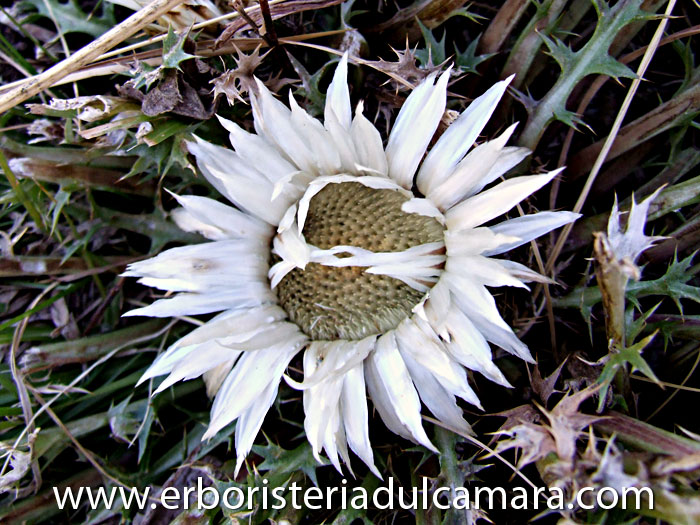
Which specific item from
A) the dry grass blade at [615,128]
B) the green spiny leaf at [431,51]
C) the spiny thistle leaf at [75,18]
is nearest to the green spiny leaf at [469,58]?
the green spiny leaf at [431,51]

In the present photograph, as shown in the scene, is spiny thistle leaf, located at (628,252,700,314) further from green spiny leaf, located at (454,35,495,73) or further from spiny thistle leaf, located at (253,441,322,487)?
spiny thistle leaf, located at (253,441,322,487)

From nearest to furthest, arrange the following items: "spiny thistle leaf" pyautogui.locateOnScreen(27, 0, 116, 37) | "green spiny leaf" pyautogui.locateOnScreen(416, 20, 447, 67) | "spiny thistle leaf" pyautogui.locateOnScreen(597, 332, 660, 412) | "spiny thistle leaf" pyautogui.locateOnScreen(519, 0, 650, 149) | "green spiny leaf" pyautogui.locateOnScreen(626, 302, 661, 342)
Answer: "spiny thistle leaf" pyautogui.locateOnScreen(597, 332, 660, 412)
"green spiny leaf" pyautogui.locateOnScreen(626, 302, 661, 342)
"spiny thistle leaf" pyautogui.locateOnScreen(519, 0, 650, 149)
"green spiny leaf" pyautogui.locateOnScreen(416, 20, 447, 67)
"spiny thistle leaf" pyautogui.locateOnScreen(27, 0, 116, 37)

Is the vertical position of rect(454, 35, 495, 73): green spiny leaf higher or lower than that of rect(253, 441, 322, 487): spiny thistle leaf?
higher

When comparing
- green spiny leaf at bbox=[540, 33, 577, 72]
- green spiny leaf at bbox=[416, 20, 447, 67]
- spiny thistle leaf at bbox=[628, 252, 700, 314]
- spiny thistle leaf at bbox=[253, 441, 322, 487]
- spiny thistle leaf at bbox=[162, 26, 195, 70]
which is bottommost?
spiny thistle leaf at bbox=[253, 441, 322, 487]

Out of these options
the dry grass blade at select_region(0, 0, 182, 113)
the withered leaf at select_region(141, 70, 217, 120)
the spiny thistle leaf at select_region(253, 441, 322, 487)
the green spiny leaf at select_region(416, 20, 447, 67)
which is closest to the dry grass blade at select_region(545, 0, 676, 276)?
the green spiny leaf at select_region(416, 20, 447, 67)

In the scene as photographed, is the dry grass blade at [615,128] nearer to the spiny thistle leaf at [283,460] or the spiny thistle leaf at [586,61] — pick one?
the spiny thistle leaf at [586,61]

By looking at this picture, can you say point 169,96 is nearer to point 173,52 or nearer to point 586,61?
point 173,52

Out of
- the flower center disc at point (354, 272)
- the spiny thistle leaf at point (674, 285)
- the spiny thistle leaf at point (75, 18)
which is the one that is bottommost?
the flower center disc at point (354, 272)

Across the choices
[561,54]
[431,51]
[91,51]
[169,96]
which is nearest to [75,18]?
[91,51]

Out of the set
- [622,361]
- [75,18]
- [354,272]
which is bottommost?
[354,272]
